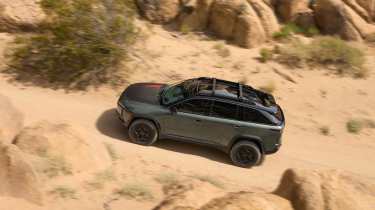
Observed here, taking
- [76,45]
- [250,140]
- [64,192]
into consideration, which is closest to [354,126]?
[250,140]

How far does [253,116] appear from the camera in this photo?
12.2m

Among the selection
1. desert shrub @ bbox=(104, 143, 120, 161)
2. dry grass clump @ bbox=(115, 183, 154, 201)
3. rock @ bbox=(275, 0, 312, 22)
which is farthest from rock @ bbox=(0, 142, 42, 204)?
rock @ bbox=(275, 0, 312, 22)

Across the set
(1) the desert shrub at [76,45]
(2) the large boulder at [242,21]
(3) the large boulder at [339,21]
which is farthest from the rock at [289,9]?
(1) the desert shrub at [76,45]

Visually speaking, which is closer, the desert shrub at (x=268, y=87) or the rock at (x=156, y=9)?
the desert shrub at (x=268, y=87)

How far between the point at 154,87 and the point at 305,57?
7092mm

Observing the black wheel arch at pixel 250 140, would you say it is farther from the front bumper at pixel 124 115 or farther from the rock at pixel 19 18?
the rock at pixel 19 18

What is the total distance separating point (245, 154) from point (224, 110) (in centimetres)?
127

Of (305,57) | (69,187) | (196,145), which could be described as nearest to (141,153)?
(196,145)

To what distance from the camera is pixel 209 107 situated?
40.2 feet

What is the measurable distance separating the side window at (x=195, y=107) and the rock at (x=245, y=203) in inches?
182

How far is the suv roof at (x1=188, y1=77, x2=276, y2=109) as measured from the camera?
12273 millimetres

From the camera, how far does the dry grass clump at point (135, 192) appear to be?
32.3 feet

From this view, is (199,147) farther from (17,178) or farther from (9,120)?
(17,178)

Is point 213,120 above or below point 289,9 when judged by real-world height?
below
